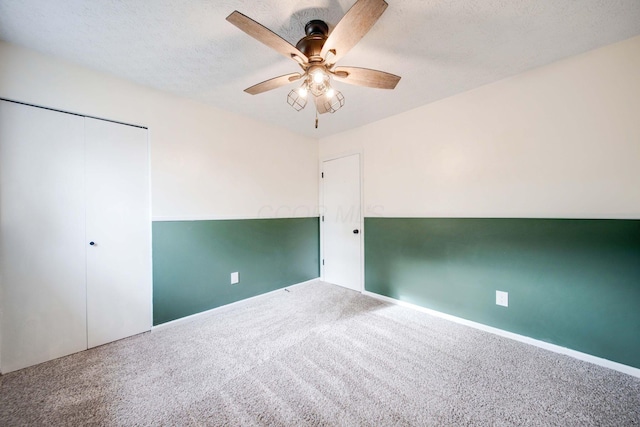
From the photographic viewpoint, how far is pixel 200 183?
2.62 meters

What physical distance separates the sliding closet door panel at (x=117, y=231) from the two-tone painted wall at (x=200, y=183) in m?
0.09

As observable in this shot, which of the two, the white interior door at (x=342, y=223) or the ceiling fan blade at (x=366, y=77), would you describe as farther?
the white interior door at (x=342, y=223)

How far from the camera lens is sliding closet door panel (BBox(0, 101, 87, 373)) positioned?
171 centimetres

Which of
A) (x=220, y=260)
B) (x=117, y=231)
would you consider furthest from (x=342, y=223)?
(x=117, y=231)

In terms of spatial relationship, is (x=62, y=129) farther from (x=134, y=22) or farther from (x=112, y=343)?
(x=112, y=343)

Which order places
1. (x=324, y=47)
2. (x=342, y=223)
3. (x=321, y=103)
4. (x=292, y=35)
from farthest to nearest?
(x=342, y=223) → (x=321, y=103) → (x=292, y=35) → (x=324, y=47)

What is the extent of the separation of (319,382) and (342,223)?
225cm

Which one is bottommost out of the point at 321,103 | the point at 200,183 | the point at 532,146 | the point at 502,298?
the point at 502,298

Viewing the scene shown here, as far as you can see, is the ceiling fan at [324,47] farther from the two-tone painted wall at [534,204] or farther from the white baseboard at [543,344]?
the white baseboard at [543,344]

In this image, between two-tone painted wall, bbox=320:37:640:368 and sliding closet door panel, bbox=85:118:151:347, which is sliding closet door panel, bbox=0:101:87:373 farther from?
two-tone painted wall, bbox=320:37:640:368

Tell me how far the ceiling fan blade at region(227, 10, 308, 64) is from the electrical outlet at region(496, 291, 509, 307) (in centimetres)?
257

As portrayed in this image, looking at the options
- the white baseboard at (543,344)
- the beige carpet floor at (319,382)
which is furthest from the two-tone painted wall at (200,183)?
the white baseboard at (543,344)

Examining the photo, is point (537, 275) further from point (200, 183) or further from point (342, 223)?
point (200, 183)

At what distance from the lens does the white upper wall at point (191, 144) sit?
5.99ft
